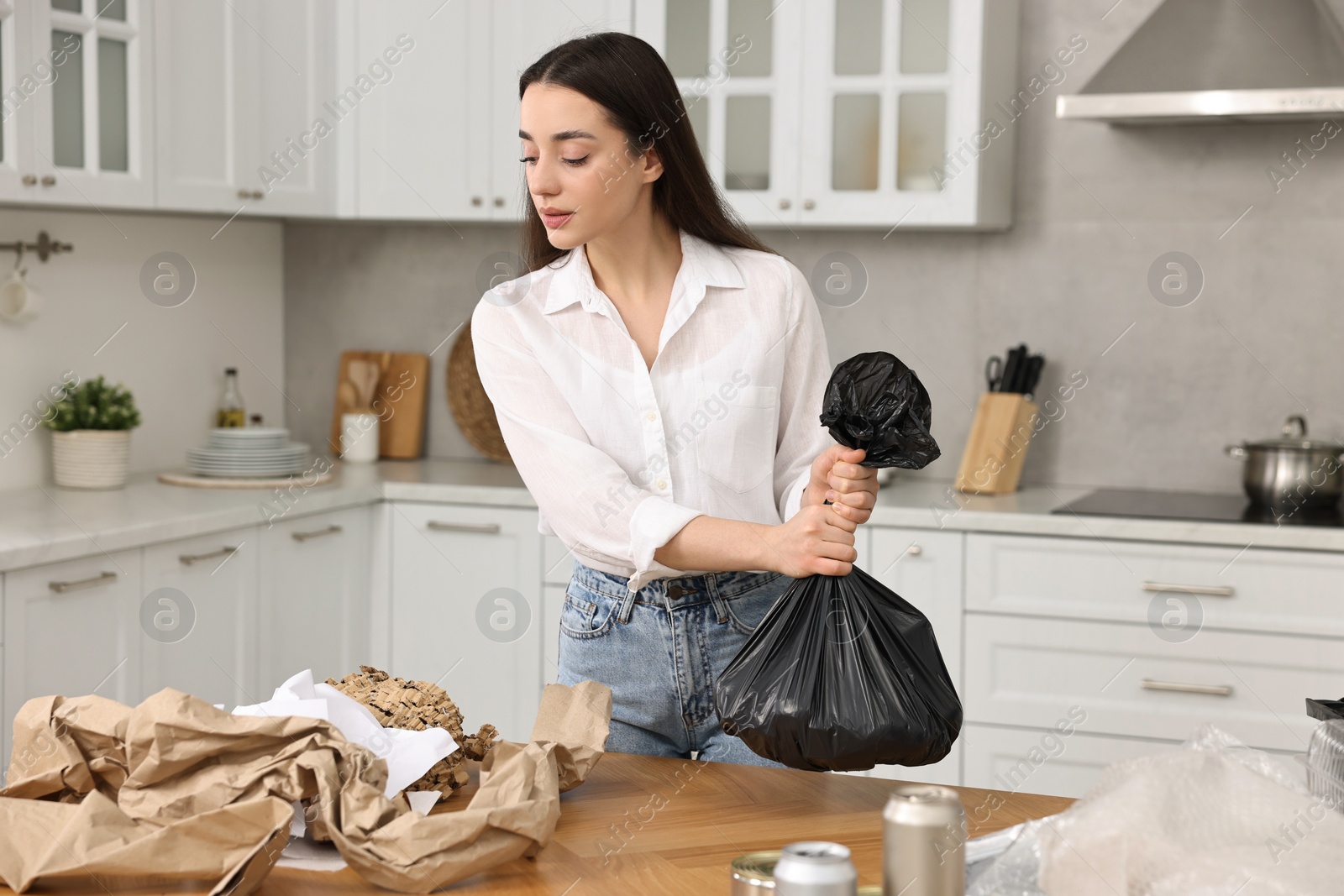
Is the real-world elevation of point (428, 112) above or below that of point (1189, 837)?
above

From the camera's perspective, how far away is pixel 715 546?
139 cm

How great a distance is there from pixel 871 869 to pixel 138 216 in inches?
109

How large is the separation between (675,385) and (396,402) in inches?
87.2

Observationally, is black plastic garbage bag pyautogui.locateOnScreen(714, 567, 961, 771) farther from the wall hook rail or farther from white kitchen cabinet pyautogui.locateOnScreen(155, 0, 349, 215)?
the wall hook rail

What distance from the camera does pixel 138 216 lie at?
A: 3.24 m

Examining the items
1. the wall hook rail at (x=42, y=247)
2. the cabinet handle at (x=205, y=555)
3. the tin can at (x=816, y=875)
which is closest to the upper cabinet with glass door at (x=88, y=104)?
the wall hook rail at (x=42, y=247)

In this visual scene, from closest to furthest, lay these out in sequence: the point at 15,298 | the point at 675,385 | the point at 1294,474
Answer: the point at 675,385 < the point at 1294,474 < the point at 15,298

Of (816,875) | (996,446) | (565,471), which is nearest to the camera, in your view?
(816,875)

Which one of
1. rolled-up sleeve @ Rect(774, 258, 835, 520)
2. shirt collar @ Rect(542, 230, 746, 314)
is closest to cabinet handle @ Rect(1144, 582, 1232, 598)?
rolled-up sleeve @ Rect(774, 258, 835, 520)

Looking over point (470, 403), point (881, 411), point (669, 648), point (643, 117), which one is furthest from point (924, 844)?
point (470, 403)

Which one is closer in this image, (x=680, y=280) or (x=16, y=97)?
(x=680, y=280)

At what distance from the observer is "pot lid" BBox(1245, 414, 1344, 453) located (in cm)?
277

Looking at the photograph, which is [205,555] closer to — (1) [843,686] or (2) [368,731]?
(2) [368,731]

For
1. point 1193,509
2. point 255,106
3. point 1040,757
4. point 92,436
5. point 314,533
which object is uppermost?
point 255,106
